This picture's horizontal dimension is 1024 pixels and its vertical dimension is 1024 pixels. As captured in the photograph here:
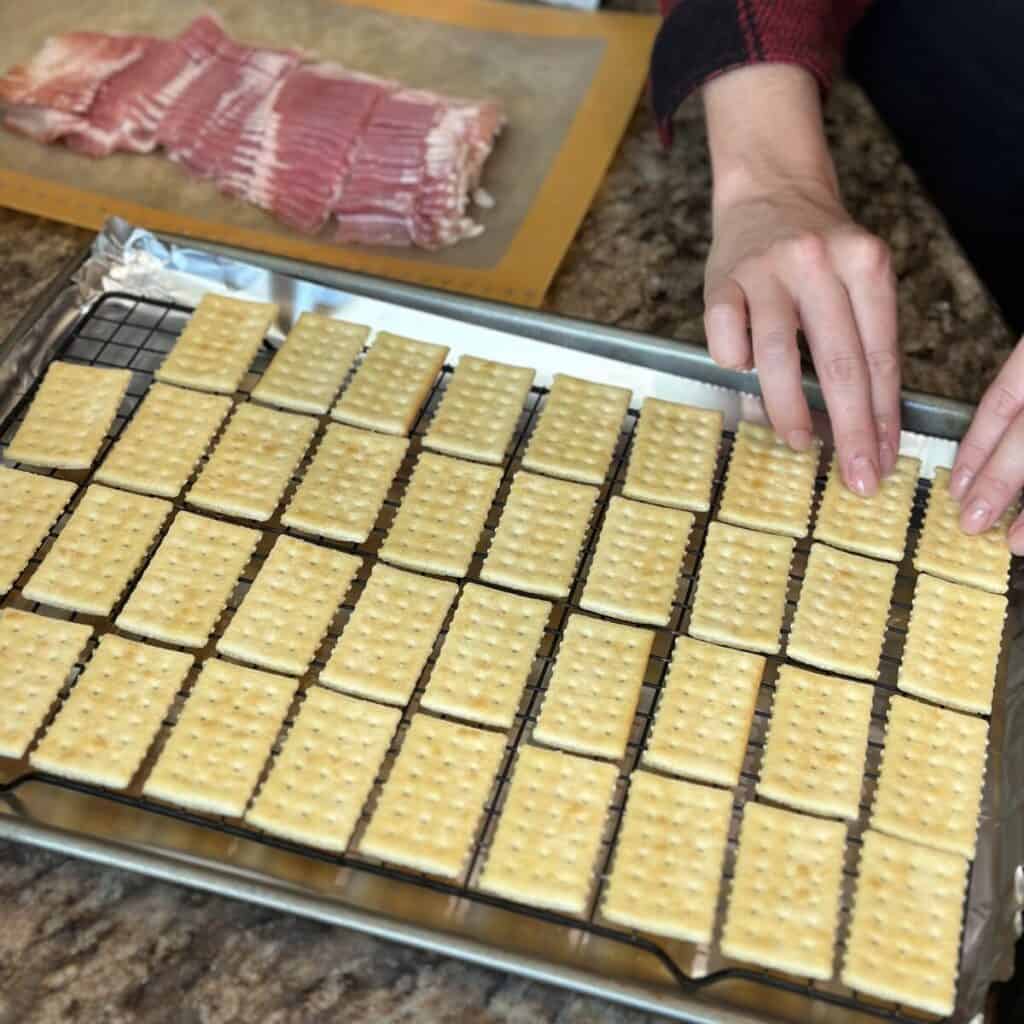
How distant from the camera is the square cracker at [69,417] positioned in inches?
55.0

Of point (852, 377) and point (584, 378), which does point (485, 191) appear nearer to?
point (584, 378)

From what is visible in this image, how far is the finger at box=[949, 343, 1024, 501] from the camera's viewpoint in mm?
1284

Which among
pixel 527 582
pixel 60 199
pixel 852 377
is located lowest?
pixel 60 199

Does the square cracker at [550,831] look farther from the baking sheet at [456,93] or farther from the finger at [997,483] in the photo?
the baking sheet at [456,93]

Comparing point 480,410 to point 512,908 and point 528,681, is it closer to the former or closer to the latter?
point 528,681

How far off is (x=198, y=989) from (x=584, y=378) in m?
0.84

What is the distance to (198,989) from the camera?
1058mm

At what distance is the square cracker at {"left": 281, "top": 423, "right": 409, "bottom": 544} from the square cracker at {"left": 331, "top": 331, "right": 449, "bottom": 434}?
22 mm

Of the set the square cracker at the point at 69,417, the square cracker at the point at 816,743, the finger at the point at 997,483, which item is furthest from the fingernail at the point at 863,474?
the square cracker at the point at 69,417

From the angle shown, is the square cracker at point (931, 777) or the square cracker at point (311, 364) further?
the square cracker at point (311, 364)

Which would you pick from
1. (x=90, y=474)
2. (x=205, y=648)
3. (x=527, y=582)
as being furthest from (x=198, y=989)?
(x=90, y=474)

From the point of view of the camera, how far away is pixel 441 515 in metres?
1.37

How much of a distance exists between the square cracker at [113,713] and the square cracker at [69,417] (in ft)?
0.86

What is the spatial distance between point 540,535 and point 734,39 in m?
0.74
